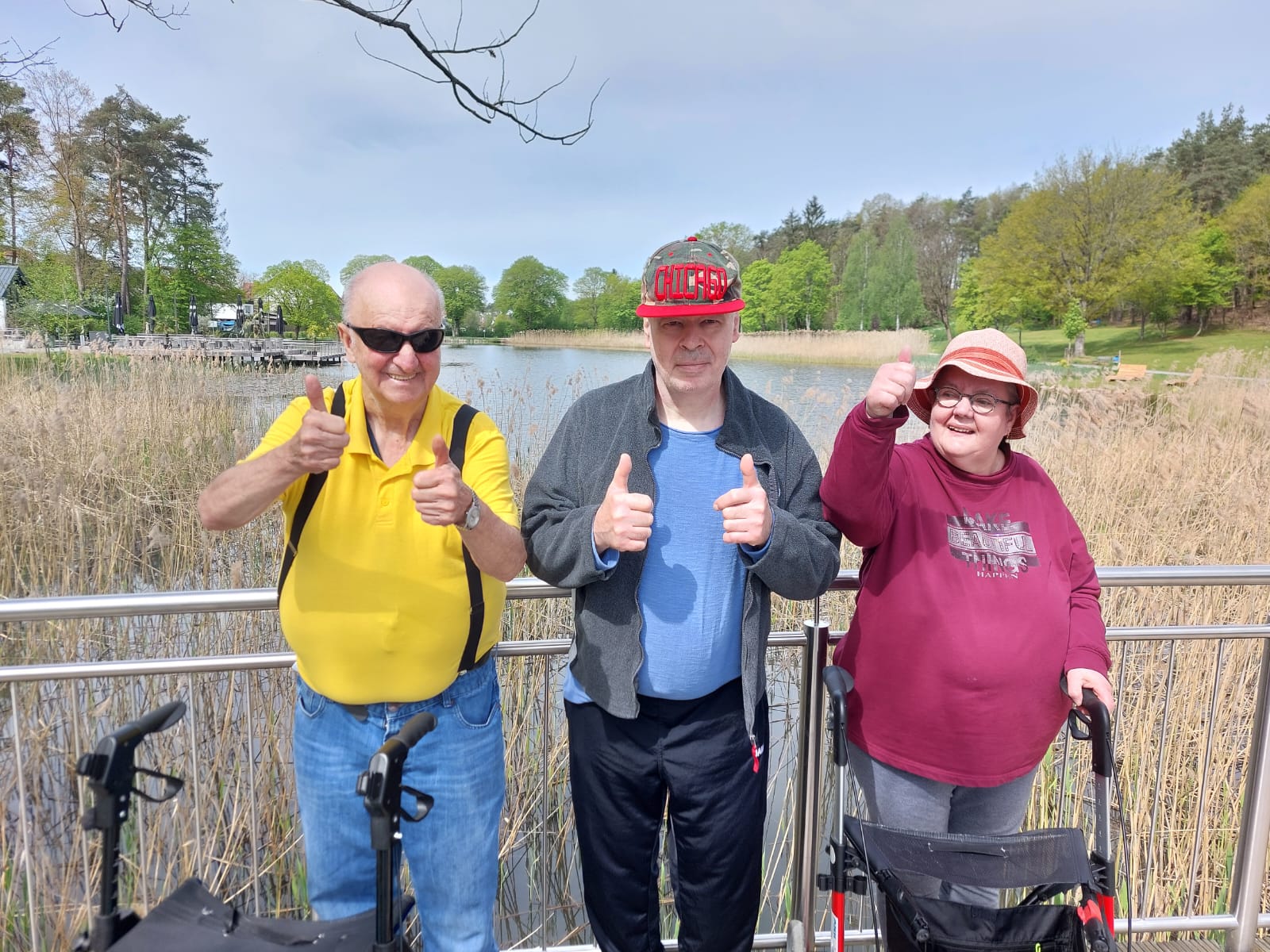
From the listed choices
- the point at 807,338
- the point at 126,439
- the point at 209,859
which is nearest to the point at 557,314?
the point at 807,338

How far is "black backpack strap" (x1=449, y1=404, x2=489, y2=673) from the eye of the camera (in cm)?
148

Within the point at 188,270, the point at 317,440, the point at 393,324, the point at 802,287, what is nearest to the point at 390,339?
the point at 393,324

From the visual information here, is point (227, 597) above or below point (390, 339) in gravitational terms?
below

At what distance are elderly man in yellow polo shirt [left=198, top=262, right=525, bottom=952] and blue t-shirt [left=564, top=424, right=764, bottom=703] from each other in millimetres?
318

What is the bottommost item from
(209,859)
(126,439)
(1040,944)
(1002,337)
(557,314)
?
(209,859)

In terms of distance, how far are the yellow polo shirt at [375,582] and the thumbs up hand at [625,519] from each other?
217 millimetres

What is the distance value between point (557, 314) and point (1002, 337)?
114 feet

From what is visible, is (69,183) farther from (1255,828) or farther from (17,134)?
(1255,828)

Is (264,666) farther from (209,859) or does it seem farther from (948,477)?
(948,477)

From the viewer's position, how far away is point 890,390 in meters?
1.42

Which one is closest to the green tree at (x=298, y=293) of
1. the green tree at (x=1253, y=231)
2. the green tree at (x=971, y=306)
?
the green tree at (x=971, y=306)

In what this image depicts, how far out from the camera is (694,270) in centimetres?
151

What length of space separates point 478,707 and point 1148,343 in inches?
1764

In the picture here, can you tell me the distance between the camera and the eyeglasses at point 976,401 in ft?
5.40
